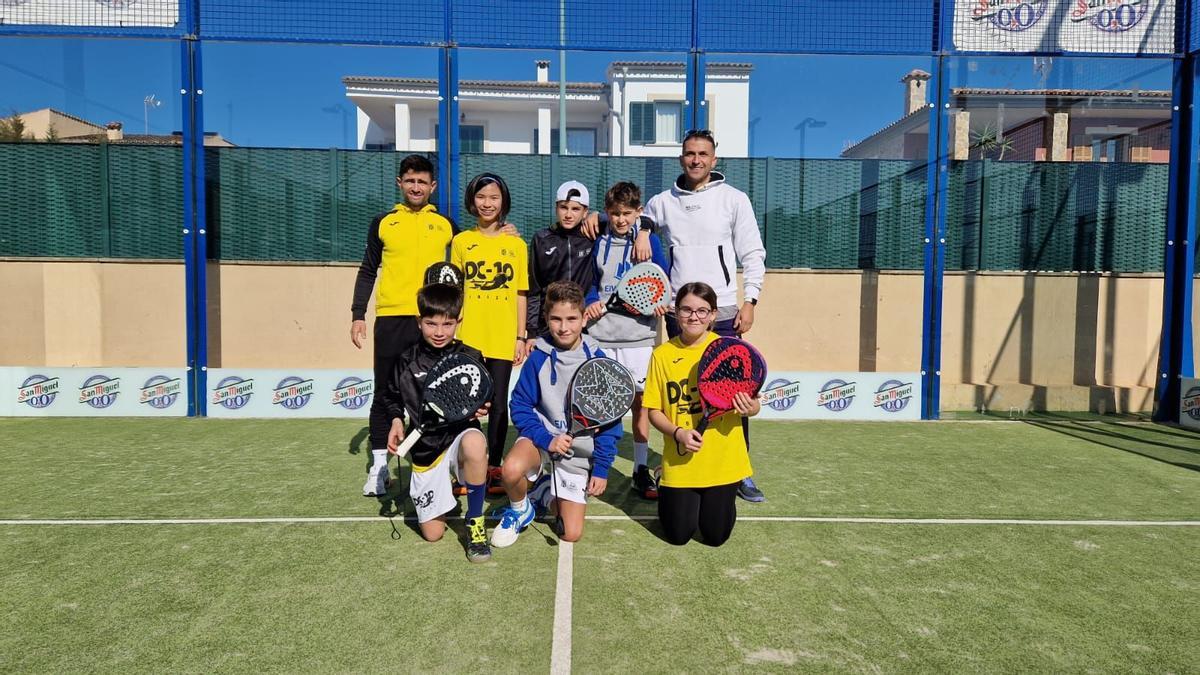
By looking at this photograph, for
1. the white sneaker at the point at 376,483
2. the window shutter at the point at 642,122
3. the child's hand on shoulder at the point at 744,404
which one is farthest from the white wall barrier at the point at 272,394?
the window shutter at the point at 642,122

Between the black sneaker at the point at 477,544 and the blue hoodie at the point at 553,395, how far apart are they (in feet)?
1.54

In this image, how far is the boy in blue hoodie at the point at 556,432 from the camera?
342 centimetres

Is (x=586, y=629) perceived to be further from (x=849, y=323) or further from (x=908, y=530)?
(x=849, y=323)

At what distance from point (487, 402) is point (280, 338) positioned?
19.4 ft

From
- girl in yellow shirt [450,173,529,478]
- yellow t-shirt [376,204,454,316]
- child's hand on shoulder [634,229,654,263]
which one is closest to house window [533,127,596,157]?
yellow t-shirt [376,204,454,316]

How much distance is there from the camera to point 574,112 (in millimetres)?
18641

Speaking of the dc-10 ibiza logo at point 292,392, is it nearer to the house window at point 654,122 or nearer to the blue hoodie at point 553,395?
the blue hoodie at point 553,395

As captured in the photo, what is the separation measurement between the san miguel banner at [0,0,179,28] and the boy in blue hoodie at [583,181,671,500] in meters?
5.55

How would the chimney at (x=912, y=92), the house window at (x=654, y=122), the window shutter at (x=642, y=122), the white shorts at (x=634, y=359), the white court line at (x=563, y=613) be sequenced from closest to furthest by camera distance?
the white court line at (x=563, y=613), the white shorts at (x=634, y=359), the chimney at (x=912, y=92), the house window at (x=654, y=122), the window shutter at (x=642, y=122)

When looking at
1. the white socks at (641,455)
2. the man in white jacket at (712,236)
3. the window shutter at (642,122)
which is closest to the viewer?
the man in white jacket at (712,236)

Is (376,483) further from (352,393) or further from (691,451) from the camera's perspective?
(352,393)

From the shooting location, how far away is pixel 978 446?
5.88 meters

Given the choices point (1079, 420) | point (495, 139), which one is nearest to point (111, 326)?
point (1079, 420)

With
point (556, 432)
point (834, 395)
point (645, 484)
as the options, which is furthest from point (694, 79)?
point (556, 432)
